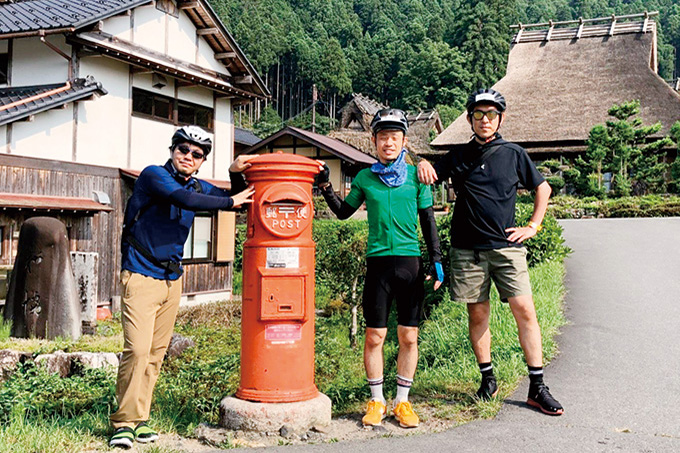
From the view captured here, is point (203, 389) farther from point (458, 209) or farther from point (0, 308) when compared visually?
point (0, 308)

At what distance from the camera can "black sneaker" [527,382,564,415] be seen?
14.0 ft

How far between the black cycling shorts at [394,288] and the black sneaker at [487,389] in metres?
0.83

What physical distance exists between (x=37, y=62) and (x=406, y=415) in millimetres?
12254

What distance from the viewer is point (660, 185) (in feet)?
84.7

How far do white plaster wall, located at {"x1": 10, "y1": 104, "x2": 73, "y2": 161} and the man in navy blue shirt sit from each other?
9.10 m

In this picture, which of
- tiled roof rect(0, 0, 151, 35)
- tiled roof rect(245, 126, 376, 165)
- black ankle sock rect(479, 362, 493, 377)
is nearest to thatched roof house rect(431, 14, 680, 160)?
tiled roof rect(245, 126, 376, 165)

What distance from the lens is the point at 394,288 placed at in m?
4.18

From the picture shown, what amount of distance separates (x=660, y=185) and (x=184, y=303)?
2016 centimetres

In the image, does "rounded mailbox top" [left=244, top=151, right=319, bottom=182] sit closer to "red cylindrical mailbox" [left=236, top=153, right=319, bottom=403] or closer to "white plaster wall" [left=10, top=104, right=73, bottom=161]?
"red cylindrical mailbox" [left=236, top=153, right=319, bottom=403]

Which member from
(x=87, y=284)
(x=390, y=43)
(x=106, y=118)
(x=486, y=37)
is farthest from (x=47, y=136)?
(x=390, y=43)

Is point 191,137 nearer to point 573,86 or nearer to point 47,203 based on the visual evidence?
point 47,203

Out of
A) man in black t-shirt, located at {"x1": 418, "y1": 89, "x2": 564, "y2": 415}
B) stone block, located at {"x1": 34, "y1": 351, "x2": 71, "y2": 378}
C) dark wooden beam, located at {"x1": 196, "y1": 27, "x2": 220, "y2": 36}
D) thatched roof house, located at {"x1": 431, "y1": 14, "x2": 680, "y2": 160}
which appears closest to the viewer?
man in black t-shirt, located at {"x1": 418, "y1": 89, "x2": 564, "y2": 415}

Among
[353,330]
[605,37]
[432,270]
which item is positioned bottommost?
[353,330]

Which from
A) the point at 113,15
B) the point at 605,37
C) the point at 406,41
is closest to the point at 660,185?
the point at 605,37
